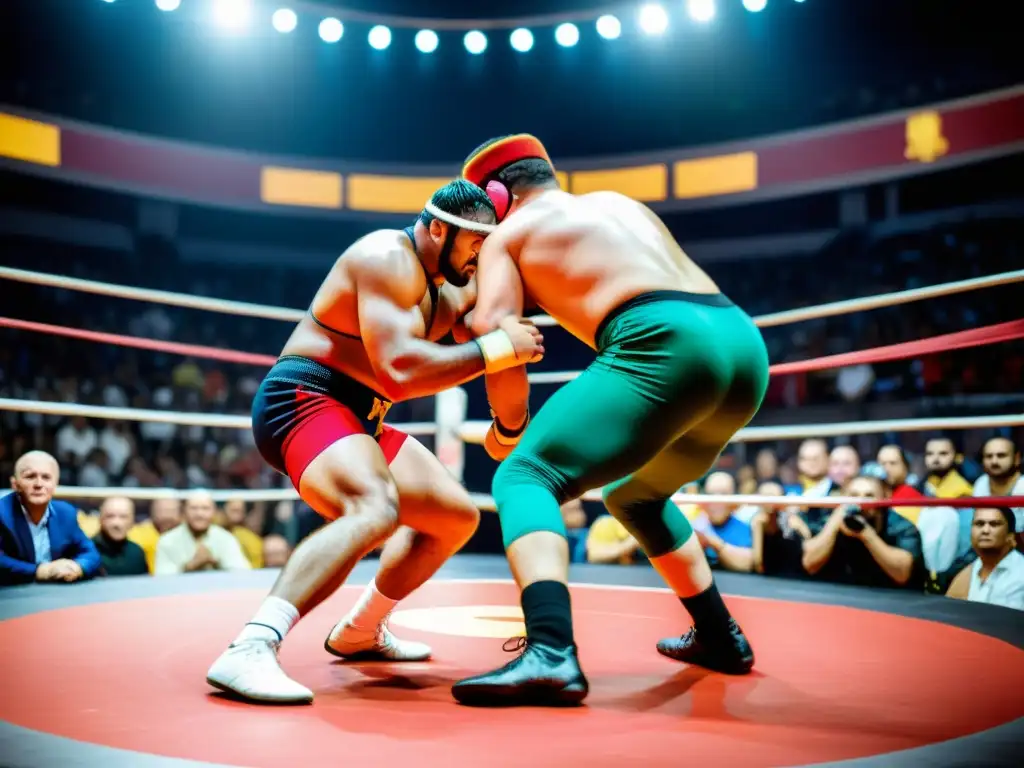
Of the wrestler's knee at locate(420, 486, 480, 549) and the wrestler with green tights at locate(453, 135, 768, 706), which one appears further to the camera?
the wrestler's knee at locate(420, 486, 480, 549)

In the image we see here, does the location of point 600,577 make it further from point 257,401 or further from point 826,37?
point 826,37

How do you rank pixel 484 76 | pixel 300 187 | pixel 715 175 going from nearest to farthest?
pixel 715 175
pixel 300 187
pixel 484 76

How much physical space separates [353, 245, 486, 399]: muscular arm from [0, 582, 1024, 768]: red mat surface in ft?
1.86

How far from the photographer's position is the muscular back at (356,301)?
1.75m

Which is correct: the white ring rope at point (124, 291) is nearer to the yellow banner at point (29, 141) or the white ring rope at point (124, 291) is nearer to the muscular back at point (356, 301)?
the muscular back at point (356, 301)

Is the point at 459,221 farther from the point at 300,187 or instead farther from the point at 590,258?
the point at 300,187

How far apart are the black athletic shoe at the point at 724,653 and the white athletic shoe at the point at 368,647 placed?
57 centimetres

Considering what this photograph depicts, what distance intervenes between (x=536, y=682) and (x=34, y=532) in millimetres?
2391

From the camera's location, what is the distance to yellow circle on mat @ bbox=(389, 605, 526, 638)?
2.34m

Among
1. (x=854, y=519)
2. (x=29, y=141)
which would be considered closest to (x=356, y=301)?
→ (x=854, y=519)

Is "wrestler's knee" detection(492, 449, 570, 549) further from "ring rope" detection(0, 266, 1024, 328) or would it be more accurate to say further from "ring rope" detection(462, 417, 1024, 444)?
"ring rope" detection(0, 266, 1024, 328)

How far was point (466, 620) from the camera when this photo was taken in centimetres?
252

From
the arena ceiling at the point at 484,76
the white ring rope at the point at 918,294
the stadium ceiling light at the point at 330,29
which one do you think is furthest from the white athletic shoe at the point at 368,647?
the arena ceiling at the point at 484,76

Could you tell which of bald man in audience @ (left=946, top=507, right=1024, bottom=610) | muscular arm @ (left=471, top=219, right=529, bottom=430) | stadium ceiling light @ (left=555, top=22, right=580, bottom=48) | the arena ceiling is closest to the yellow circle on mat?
muscular arm @ (left=471, top=219, right=529, bottom=430)
